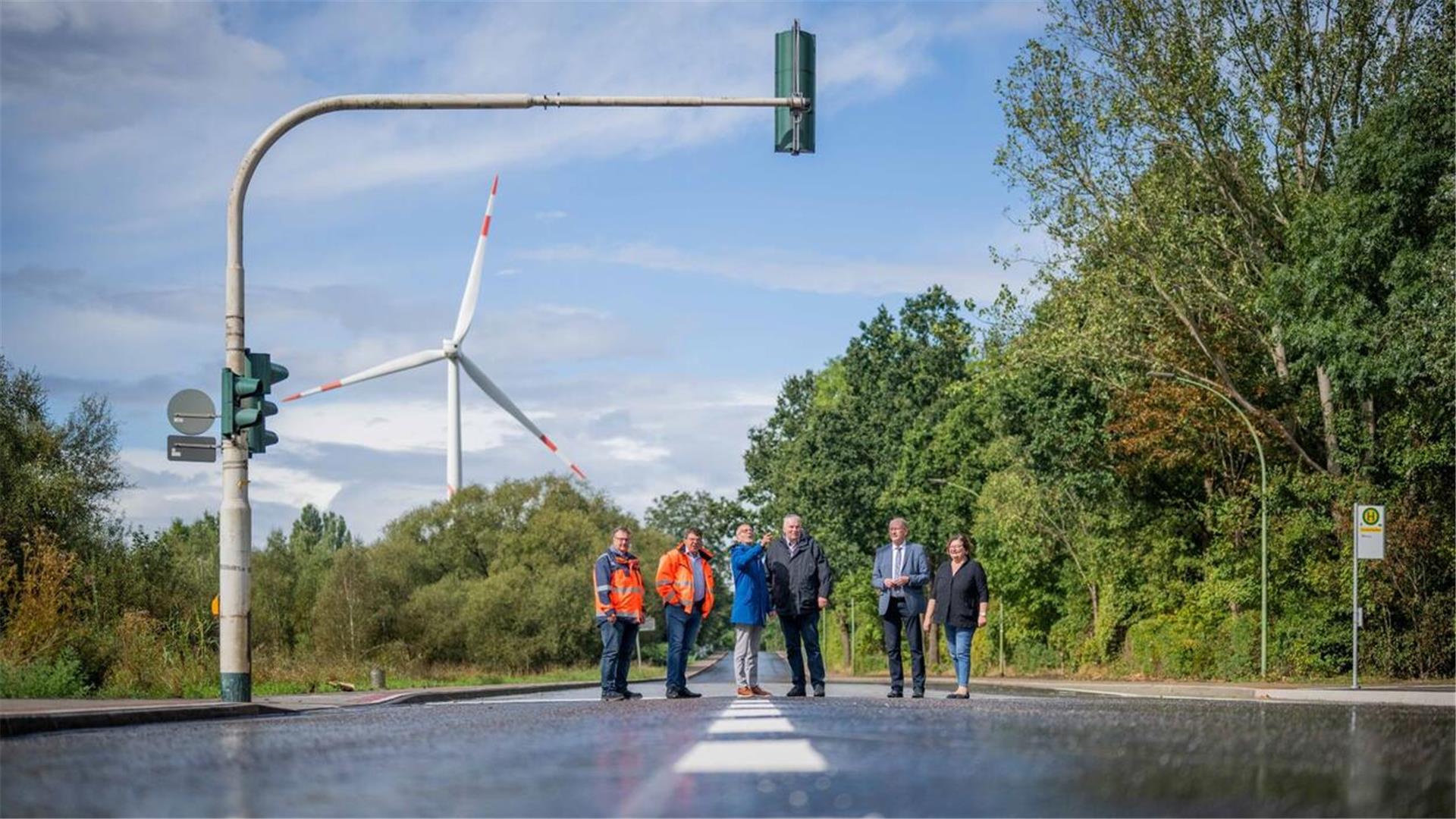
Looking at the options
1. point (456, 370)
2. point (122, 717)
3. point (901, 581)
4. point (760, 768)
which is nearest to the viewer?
point (760, 768)

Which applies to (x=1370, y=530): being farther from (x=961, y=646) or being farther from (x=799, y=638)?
(x=799, y=638)

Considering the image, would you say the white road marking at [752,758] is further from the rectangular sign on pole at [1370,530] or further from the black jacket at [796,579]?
the rectangular sign on pole at [1370,530]

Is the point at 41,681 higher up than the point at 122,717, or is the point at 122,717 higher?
the point at 122,717

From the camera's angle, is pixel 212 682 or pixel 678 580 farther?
pixel 212 682

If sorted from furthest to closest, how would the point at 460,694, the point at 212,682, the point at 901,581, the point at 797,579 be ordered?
the point at 460,694 < the point at 212,682 < the point at 797,579 < the point at 901,581

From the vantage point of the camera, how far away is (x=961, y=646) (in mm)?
19000

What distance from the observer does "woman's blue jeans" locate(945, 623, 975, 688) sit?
18.8 meters

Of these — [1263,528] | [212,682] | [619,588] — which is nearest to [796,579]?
[619,588]

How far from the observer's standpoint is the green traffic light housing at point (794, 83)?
49.4 ft

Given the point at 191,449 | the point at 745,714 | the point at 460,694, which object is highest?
the point at 191,449

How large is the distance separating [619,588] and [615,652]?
2.71 ft

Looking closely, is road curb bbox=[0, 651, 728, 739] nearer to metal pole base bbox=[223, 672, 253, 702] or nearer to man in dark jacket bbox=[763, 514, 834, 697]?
metal pole base bbox=[223, 672, 253, 702]

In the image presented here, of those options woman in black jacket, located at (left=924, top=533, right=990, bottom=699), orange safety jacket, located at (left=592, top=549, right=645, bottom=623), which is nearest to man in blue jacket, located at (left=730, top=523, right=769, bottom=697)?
orange safety jacket, located at (left=592, top=549, right=645, bottom=623)

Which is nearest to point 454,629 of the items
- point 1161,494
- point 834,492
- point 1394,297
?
point 834,492
